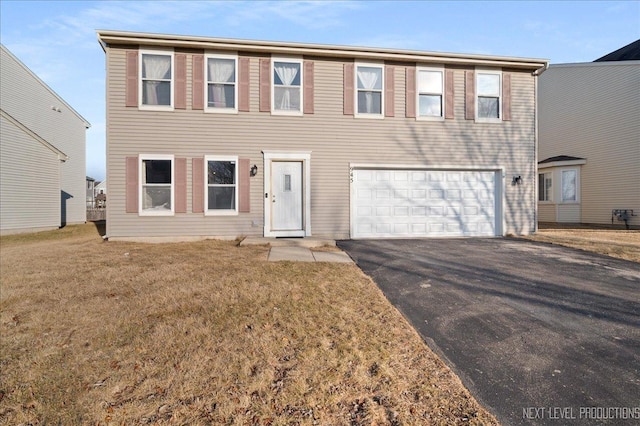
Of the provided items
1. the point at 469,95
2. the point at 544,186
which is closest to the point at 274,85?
the point at 469,95

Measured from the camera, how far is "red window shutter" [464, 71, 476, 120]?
9.89 meters

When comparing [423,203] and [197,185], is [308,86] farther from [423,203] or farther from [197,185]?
[423,203]

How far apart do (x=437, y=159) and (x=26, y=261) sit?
1029cm

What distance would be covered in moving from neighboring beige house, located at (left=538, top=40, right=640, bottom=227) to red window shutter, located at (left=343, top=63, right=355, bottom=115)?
1187 centimetres

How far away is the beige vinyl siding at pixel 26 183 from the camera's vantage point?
1299 cm

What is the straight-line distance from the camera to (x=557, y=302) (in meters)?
4.17

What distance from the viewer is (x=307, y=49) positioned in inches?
359

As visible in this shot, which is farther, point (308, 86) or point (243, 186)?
point (308, 86)

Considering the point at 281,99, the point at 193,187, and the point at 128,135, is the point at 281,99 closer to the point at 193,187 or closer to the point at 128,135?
the point at 193,187

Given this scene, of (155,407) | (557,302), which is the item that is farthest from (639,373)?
(155,407)

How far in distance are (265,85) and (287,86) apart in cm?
62

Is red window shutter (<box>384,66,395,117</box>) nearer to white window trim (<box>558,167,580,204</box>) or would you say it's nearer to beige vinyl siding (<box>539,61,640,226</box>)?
beige vinyl siding (<box>539,61,640,226</box>)

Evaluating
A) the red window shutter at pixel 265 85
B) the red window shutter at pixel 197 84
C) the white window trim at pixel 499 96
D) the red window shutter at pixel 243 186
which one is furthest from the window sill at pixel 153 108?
the white window trim at pixel 499 96

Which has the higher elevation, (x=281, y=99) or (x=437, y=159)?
(x=281, y=99)
